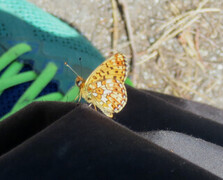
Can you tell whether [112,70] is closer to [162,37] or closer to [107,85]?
[107,85]

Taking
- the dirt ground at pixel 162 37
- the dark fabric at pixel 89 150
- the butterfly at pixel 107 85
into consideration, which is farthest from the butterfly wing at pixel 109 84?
the dirt ground at pixel 162 37

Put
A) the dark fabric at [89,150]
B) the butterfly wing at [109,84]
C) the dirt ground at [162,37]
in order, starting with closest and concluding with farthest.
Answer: the dark fabric at [89,150] < the butterfly wing at [109,84] < the dirt ground at [162,37]

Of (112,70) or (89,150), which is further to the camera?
(112,70)

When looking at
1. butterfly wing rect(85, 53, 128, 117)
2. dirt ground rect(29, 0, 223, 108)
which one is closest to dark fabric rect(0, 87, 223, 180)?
butterfly wing rect(85, 53, 128, 117)

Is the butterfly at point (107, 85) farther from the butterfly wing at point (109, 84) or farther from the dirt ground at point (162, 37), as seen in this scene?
the dirt ground at point (162, 37)

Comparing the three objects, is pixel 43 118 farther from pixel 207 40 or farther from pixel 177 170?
pixel 207 40

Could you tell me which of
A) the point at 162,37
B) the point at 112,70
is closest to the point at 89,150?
the point at 112,70

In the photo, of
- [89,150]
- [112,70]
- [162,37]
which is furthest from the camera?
[162,37]
